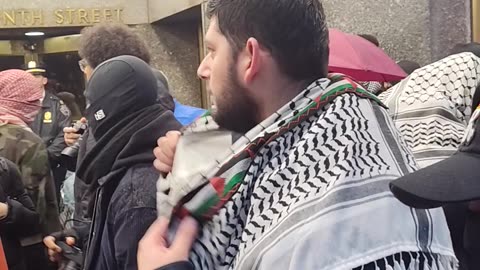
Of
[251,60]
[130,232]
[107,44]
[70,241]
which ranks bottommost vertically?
[70,241]

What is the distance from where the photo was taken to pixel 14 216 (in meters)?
3.78

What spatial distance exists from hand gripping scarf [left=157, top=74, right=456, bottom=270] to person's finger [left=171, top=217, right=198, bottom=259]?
0.02 meters

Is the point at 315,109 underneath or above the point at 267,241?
above

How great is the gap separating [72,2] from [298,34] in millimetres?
6741

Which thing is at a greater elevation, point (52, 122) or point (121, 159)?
point (121, 159)

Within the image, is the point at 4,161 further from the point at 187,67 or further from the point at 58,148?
the point at 187,67

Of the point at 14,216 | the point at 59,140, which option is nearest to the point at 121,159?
the point at 14,216

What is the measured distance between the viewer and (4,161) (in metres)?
3.90

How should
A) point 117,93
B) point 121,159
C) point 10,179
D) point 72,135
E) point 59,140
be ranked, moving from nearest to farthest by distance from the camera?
point 121,159
point 117,93
point 10,179
point 72,135
point 59,140

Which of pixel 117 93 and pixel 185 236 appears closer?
pixel 185 236

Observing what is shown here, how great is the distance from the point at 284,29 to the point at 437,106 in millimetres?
1255

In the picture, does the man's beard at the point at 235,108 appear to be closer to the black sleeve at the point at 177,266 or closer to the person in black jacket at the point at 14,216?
the black sleeve at the point at 177,266

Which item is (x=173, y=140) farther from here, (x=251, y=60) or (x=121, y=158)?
(x=121, y=158)

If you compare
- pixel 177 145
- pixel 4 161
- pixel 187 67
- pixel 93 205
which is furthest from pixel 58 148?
pixel 177 145
